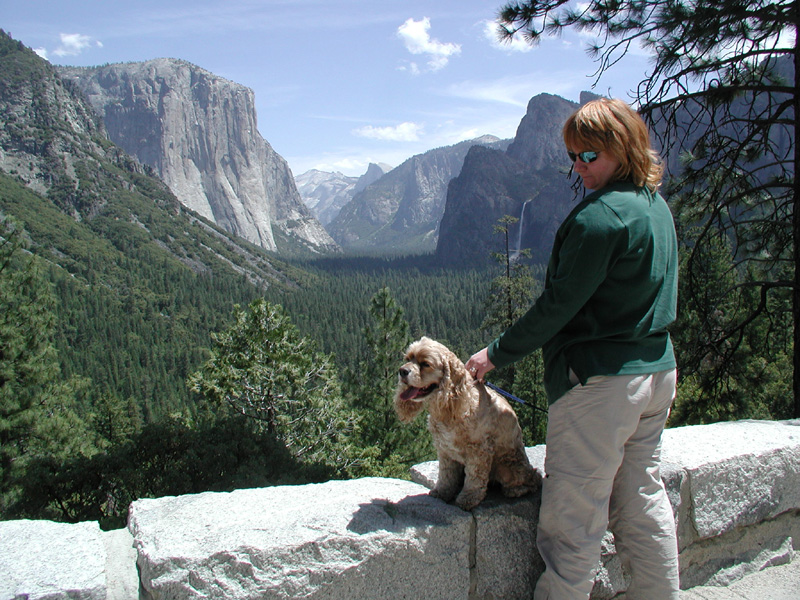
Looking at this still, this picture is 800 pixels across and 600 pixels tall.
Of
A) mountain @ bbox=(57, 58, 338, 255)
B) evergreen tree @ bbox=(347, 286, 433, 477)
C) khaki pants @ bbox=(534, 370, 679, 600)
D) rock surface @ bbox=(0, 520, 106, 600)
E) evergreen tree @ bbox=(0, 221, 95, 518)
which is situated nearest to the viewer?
rock surface @ bbox=(0, 520, 106, 600)

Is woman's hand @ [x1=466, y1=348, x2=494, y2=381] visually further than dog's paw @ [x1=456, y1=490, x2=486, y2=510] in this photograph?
No

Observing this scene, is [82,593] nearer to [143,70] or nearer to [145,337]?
[145,337]

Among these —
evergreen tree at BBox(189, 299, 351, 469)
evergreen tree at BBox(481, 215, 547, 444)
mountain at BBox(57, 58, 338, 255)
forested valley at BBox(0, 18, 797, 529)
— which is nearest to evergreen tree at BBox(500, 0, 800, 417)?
forested valley at BBox(0, 18, 797, 529)

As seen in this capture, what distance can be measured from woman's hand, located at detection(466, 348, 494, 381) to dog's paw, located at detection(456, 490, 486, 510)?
49 cm

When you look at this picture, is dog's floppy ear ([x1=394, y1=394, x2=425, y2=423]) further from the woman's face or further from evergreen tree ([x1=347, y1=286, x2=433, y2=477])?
evergreen tree ([x1=347, y1=286, x2=433, y2=477])

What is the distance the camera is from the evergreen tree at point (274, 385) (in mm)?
12008

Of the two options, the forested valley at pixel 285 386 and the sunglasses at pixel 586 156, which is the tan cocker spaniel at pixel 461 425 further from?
the sunglasses at pixel 586 156

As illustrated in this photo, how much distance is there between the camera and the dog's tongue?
2.19 m

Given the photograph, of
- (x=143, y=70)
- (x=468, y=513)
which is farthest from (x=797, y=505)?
(x=143, y=70)

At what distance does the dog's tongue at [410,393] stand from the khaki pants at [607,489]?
0.54 metres

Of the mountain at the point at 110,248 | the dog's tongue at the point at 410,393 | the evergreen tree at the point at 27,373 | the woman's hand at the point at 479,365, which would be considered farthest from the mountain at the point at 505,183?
the dog's tongue at the point at 410,393

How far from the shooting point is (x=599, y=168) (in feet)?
6.56

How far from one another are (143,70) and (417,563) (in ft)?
724

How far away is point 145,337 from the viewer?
265 feet
